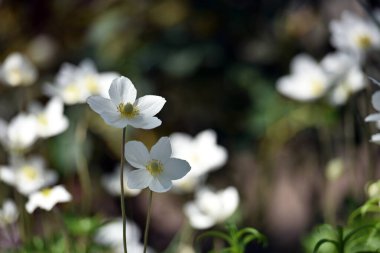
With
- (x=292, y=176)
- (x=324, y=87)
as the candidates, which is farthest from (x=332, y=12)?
(x=324, y=87)

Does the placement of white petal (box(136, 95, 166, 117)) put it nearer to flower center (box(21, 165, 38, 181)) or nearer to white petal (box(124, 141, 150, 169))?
white petal (box(124, 141, 150, 169))

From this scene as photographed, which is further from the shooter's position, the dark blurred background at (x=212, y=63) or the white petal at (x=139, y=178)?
the dark blurred background at (x=212, y=63)

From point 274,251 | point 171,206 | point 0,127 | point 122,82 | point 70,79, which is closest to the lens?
point 122,82

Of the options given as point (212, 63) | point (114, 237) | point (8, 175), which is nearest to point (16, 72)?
point (8, 175)

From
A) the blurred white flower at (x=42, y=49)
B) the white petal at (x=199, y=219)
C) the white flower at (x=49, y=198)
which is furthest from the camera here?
the blurred white flower at (x=42, y=49)

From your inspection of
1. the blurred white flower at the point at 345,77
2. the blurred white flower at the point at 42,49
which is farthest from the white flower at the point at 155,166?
the blurred white flower at the point at 42,49

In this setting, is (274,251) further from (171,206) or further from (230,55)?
(230,55)

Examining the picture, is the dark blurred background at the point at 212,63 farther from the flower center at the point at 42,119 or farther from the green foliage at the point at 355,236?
the green foliage at the point at 355,236

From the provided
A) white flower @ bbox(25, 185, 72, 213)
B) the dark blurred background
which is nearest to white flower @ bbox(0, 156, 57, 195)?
white flower @ bbox(25, 185, 72, 213)
